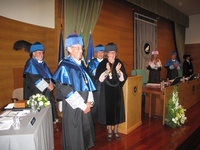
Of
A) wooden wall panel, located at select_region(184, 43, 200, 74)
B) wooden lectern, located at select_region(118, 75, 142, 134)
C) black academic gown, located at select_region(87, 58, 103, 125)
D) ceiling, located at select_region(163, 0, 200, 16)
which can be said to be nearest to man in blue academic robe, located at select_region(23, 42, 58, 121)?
black academic gown, located at select_region(87, 58, 103, 125)

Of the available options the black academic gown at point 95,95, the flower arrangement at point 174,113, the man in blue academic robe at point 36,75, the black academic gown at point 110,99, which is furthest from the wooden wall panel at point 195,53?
the man in blue academic robe at point 36,75

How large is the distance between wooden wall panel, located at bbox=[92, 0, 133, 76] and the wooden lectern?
89.5 inches

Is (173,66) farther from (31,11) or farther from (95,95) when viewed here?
(31,11)

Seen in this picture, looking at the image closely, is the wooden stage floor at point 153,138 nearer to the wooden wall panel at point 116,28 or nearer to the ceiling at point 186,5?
the wooden wall panel at point 116,28

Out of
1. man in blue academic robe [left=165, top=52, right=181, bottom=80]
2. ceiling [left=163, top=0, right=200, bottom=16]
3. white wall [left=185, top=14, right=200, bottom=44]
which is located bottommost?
man in blue academic robe [left=165, top=52, right=181, bottom=80]

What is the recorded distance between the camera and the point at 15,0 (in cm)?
339

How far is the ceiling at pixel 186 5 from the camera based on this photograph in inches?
288

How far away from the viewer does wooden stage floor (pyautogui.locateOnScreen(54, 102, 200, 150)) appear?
2.58 m

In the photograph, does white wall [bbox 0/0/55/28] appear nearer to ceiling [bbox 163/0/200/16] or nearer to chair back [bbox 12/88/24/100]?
chair back [bbox 12/88/24/100]

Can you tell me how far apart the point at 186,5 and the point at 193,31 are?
8.67 feet

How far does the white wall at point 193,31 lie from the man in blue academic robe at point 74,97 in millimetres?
10280

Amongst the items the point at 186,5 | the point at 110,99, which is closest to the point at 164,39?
the point at 186,5

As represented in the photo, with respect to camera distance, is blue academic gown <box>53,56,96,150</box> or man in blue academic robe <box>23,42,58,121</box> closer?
blue academic gown <box>53,56,96,150</box>

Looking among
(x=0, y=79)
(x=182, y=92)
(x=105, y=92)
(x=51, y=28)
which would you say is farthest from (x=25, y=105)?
(x=182, y=92)
